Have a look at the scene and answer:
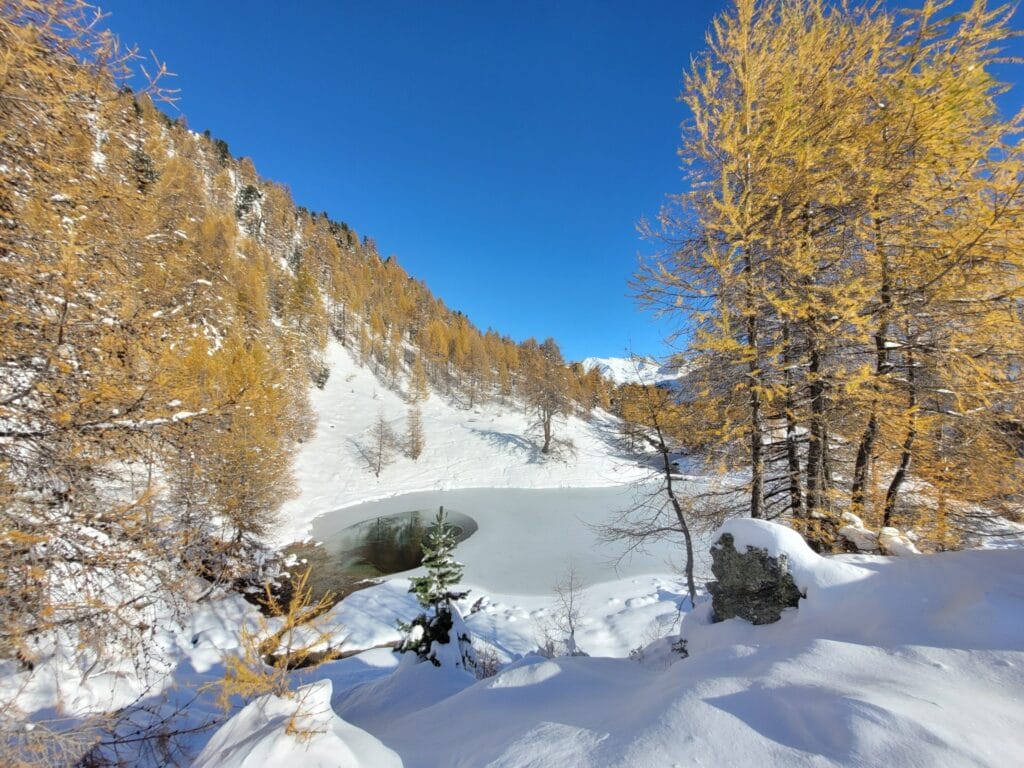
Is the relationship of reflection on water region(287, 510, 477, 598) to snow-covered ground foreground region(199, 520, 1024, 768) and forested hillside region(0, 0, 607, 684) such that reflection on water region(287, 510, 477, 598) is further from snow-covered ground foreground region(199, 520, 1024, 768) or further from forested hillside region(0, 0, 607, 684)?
snow-covered ground foreground region(199, 520, 1024, 768)

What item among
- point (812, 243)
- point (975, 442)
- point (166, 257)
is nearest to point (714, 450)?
point (812, 243)

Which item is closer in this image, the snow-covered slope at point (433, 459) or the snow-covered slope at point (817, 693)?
the snow-covered slope at point (817, 693)

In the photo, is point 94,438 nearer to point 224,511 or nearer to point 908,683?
point 908,683

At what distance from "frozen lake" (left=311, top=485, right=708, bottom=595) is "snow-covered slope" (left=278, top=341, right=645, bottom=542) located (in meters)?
1.67

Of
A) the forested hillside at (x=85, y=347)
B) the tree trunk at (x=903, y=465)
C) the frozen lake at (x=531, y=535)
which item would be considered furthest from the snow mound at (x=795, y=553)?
the frozen lake at (x=531, y=535)

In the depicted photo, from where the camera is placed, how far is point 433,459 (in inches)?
1486

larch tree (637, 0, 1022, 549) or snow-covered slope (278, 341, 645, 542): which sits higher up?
larch tree (637, 0, 1022, 549)

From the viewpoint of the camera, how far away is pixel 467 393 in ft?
183

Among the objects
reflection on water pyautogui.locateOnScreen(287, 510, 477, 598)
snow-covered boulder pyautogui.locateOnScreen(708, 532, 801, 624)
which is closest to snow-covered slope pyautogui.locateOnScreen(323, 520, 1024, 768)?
snow-covered boulder pyautogui.locateOnScreen(708, 532, 801, 624)

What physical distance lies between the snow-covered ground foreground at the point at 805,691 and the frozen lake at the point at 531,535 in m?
7.33

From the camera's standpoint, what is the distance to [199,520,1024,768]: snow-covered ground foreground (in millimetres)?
1606

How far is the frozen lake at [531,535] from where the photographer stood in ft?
56.3

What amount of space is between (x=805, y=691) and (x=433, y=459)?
37674mm

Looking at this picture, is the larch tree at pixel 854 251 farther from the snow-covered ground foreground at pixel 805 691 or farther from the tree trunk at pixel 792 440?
the snow-covered ground foreground at pixel 805 691
